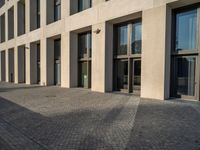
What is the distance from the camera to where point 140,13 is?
11641mm

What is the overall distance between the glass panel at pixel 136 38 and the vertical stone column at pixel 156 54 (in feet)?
5.19

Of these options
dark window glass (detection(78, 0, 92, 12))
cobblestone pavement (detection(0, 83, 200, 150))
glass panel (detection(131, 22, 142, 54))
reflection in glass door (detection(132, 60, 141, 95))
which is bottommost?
cobblestone pavement (detection(0, 83, 200, 150))

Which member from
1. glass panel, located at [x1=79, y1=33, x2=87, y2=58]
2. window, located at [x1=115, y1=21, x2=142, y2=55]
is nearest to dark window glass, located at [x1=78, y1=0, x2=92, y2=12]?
glass panel, located at [x1=79, y1=33, x2=87, y2=58]

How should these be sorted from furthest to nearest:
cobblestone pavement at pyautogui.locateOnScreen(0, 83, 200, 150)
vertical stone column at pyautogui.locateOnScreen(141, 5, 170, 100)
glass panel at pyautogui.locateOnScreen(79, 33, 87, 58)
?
glass panel at pyautogui.locateOnScreen(79, 33, 87, 58) < vertical stone column at pyautogui.locateOnScreen(141, 5, 170, 100) < cobblestone pavement at pyautogui.locateOnScreen(0, 83, 200, 150)

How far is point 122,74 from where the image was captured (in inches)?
540

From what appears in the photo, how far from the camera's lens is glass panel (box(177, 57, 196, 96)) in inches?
397

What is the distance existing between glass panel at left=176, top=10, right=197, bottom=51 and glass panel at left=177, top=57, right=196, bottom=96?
685mm

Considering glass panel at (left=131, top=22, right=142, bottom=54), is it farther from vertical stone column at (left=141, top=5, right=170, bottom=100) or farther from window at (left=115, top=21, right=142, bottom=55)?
vertical stone column at (left=141, top=5, right=170, bottom=100)

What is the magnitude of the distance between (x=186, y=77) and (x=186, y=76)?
5 cm

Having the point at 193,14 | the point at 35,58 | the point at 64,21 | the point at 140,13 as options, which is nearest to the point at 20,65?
the point at 35,58

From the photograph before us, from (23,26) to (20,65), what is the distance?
4964mm

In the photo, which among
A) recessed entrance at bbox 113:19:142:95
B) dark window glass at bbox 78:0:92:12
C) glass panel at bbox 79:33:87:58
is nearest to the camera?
recessed entrance at bbox 113:19:142:95

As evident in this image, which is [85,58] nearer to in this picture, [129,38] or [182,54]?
[129,38]

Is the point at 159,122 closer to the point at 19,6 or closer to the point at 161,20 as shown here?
the point at 161,20
